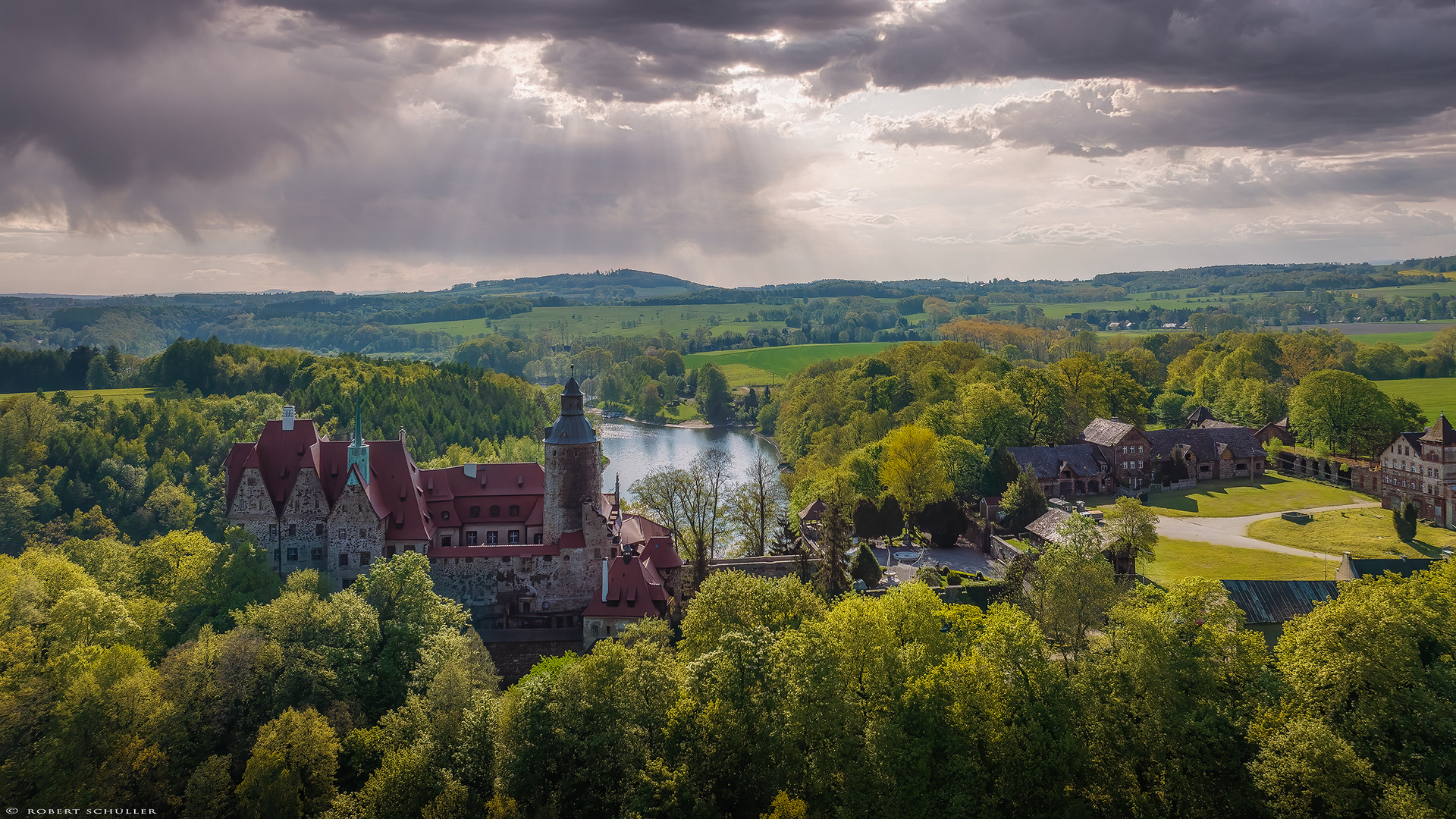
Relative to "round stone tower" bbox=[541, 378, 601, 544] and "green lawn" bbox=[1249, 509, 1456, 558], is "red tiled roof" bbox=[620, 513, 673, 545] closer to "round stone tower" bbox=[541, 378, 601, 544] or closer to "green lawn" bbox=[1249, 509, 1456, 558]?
"round stone tower" bbox=[541, 378, 601, 544]

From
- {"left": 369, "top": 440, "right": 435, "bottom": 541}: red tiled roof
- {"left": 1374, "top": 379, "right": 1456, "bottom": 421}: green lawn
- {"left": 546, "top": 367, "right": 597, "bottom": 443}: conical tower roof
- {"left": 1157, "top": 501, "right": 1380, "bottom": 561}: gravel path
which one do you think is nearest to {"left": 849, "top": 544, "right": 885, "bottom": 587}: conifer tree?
{"left": 546, "top": 367, "right": 597, "bottom": 443}: conical tower roof

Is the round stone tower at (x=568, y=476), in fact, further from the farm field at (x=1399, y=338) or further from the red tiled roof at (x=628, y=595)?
the farm field at (x=1399, y=338)

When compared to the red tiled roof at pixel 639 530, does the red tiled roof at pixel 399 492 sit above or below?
above

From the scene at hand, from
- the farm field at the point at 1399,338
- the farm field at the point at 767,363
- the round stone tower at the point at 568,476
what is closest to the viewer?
the round stone tower at the point at 568,476

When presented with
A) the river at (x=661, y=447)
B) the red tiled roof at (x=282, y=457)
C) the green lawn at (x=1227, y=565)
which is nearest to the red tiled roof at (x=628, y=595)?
the red tiled roof at (x=282, y=457)

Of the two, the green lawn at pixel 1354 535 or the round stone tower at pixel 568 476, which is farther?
the green lawn at pixel 1354 535

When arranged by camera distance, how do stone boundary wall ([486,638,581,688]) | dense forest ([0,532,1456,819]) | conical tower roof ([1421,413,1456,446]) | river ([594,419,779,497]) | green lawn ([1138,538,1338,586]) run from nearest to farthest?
dense forest ([0,532,1456,819]) < stone boundary wall ([486,638,581,688]) < green lawn ([1138,538,1338,586]) < conical tower roof ([1421,413,1456,446]) < river ([594,419,779,497])

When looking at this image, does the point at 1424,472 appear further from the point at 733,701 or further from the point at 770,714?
the point at 733,701

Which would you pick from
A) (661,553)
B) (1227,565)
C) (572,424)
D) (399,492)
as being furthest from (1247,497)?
(399,492)
